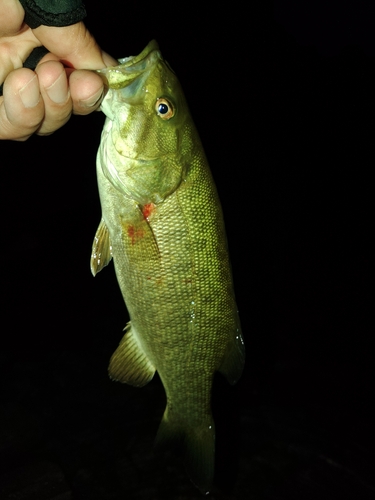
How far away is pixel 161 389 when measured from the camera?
419cm

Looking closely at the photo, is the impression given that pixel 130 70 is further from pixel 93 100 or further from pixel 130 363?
pixel 130 363

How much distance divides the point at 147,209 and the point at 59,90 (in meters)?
0.63

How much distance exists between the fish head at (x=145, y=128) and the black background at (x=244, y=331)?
2.81 m

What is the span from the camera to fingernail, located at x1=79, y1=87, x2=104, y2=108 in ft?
5.44

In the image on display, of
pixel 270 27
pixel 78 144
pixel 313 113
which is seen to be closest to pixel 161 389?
pixel 78 144

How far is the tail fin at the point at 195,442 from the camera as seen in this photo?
2.26 metres

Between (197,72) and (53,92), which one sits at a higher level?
Result: (53,92)

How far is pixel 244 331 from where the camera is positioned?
5.30 metres

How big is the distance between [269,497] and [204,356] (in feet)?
7.64

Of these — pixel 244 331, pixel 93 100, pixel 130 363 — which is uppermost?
pixel 93 100

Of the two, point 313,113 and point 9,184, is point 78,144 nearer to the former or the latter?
point 9,184

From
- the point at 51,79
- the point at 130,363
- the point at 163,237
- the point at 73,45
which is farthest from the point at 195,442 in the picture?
the point at 73,45

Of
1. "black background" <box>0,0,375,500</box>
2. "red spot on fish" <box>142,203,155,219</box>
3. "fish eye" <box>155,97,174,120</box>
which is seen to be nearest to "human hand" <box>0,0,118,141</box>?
"fish eye" <box>155,97,174,120</box>

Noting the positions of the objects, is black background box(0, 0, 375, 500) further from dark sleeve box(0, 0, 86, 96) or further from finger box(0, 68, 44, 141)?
dark sleeve box(0, 0, 86, 96)
